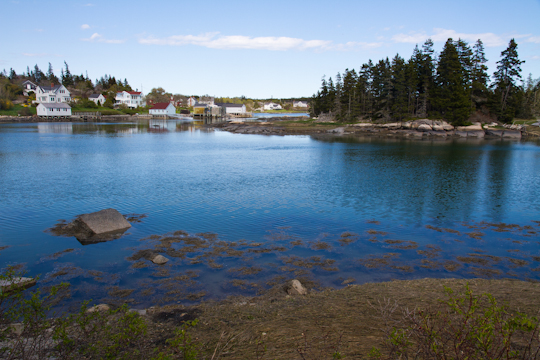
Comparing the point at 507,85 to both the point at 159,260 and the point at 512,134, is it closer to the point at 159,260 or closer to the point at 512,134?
the point at 512,134

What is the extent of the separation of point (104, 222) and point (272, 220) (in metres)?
8.39

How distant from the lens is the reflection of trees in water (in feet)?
68.2

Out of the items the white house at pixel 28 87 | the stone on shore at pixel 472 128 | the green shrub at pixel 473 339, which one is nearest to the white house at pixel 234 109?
the white house at pixel 28 87

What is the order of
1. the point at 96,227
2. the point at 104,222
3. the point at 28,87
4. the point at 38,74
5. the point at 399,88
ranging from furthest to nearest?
the point at 38,74
the point at 28,87
the point at 399,88
the point at 104,222
the point at 96,227

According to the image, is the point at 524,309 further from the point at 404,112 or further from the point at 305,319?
the point at 404,112

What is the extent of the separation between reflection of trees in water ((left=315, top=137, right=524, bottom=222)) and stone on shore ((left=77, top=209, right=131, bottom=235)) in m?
13.0

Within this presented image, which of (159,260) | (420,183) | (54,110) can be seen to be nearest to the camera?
(159,260)

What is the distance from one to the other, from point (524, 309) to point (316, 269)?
623 centimetres

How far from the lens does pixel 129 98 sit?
154 metres

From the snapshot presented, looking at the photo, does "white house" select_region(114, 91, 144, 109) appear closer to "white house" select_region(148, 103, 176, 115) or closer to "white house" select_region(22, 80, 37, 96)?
"white house" select_region(148, 103, 176, 115)

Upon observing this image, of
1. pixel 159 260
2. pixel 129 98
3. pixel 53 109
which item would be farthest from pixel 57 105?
pixel 159 260

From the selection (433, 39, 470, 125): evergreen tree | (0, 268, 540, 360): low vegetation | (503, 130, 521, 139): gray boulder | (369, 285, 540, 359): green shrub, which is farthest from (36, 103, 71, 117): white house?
(369, 285, 540, 359): green shrub

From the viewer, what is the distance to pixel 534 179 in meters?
29.9

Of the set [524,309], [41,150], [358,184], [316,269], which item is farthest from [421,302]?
[41,150]
